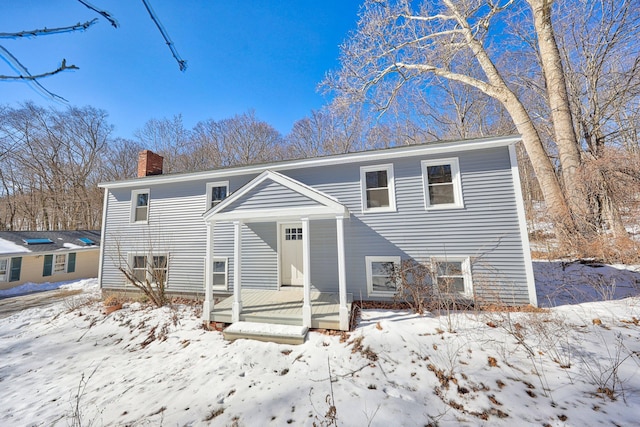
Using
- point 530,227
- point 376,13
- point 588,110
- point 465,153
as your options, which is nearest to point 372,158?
point 465,153

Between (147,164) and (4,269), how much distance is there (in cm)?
1166

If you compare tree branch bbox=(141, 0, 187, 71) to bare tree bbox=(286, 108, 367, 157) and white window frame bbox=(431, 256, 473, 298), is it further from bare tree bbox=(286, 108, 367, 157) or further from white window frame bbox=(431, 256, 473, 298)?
bare tree bbox=(286, 108, 367, 157)

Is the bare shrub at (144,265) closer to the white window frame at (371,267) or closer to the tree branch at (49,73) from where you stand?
the white window frame at (371,267)

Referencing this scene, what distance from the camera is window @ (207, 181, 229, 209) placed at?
30.0ft

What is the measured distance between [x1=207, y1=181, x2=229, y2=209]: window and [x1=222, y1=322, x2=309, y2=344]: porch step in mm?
5055

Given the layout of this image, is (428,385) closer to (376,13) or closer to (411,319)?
(411,319)

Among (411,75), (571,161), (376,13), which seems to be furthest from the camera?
(411,75)

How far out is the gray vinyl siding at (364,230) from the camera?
6.45 m

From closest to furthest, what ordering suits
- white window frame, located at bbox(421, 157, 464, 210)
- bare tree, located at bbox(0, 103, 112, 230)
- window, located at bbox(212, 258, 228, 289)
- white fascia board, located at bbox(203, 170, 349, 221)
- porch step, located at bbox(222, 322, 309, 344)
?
porch step, located at bbox(222, 322, 309, 344)
white fascia board, located at bbox(203, 170, 349, 221)
white window frame, located at bbox(421, 157, 464, 210)
window, located at bbox(212, 258, 228, 289)
bare tree, located at bbox(0, 103, 112, 230)

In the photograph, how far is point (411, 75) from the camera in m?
12.6

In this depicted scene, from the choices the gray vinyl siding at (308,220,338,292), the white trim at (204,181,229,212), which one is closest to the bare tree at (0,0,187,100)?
the gray vinyl siding at (308,220,338,292)

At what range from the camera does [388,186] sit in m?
7.52

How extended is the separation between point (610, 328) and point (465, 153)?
4966 mm

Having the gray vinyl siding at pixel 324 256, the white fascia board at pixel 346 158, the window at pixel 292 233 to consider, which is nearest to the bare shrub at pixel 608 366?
the white fascia board at pixel 346 158
